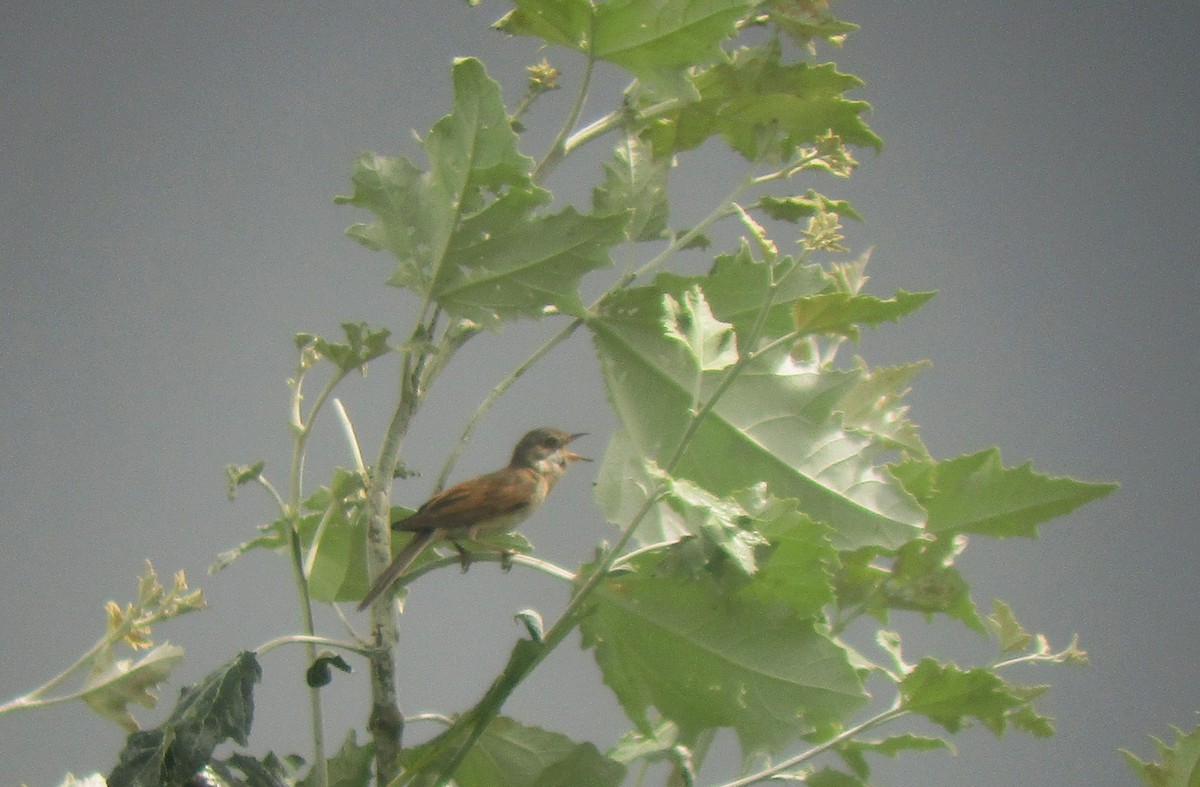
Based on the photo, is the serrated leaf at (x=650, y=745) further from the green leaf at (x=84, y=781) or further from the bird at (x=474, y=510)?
the green leaf at (x=84, y=781)

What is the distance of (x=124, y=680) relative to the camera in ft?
2.65

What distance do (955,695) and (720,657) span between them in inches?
7.0

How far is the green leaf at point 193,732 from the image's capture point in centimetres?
67

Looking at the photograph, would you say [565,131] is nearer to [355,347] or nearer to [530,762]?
[355,347]

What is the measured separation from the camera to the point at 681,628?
2.63 feet

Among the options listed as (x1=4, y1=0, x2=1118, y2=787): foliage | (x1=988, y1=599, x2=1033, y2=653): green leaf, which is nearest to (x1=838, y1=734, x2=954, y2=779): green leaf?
(x1=4, y1=0, x2=1118, y2=787): foliage

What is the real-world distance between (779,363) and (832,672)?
0.74ft

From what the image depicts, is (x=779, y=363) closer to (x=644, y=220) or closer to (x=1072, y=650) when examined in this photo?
(x=644, y=220)

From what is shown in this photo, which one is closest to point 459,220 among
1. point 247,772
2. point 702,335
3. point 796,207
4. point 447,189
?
point 447,189

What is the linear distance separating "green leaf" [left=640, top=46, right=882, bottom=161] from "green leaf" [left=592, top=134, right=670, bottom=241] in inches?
0.7

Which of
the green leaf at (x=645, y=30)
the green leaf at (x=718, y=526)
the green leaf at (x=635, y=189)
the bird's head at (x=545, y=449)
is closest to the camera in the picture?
the green leaf at (x=718, y=526)

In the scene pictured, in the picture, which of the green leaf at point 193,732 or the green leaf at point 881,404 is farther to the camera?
the green leaf at point 881,404

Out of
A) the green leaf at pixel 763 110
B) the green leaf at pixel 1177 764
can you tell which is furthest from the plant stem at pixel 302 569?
the green leaf at pixel 1177 764

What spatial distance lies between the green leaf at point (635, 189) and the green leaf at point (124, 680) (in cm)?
46
